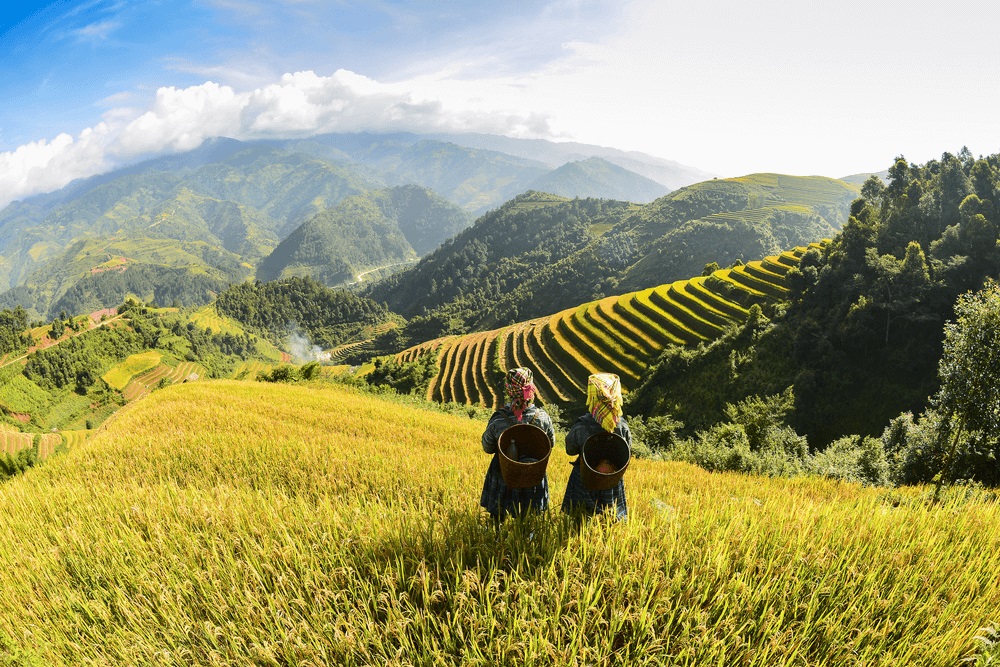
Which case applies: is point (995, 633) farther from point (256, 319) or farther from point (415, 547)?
point (256, 319)

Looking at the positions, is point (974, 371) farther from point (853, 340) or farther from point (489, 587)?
point (853, 340)

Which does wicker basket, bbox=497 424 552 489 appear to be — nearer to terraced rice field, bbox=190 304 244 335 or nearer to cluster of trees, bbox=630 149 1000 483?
cluster of trees, bbox=630 149 1000 483

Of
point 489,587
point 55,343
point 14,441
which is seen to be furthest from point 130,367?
point 489,587

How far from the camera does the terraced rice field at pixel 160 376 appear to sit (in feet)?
358

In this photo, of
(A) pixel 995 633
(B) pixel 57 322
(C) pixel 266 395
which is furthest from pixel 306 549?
(B) pixel 57 322

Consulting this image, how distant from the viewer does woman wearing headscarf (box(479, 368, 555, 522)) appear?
365cm

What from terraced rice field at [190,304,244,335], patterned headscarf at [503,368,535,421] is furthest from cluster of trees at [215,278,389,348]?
patterned headscarf at [503,368,535,421]

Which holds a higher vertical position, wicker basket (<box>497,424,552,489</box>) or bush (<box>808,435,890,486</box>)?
wicker basket (<box>497,424,552,489</box>)

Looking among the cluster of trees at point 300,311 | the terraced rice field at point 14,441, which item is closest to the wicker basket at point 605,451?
the terraced rice field at point 14,441

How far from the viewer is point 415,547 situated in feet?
8.84

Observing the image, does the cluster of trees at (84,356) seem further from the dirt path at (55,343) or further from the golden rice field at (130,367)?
the dirt path at (55,343)

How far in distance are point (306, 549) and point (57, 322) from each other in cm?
17608

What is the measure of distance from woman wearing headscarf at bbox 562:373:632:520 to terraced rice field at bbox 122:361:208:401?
13155 cm

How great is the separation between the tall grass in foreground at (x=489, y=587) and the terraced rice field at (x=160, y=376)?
427ft
